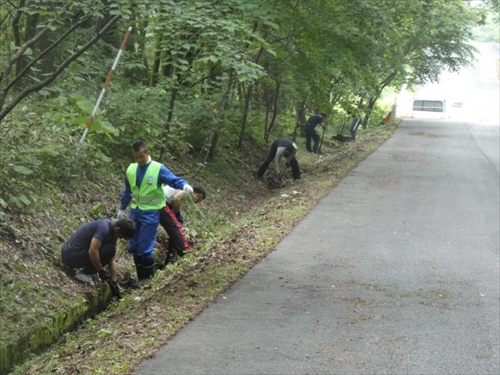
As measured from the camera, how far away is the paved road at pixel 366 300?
7.45 metres

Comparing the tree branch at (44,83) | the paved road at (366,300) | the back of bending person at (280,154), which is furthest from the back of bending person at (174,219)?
the back of bending person at (280,154)

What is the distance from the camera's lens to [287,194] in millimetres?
17781

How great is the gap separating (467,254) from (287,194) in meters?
5.92

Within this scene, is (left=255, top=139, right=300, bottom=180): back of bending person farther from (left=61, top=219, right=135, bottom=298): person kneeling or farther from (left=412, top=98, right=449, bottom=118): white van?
(left=412, top=98, right=449, bottom=118): white van

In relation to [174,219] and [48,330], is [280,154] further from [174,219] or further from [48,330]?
[48,330]

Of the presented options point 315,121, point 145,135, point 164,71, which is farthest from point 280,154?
point 315,121

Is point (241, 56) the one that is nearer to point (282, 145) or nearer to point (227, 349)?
point (227, 349)

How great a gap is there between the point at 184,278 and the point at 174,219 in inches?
57.3

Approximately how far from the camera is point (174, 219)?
11562 millimetres

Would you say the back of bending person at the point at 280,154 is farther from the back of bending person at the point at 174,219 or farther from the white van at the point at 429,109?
the white van at the point at 429,109

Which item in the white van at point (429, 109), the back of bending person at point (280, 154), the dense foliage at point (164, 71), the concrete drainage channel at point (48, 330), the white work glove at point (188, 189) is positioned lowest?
the white van at point (429, 109)

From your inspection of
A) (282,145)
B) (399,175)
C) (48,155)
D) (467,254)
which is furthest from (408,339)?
(399,175)

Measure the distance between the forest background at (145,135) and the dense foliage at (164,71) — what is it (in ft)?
0.14

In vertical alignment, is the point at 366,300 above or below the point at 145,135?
below
